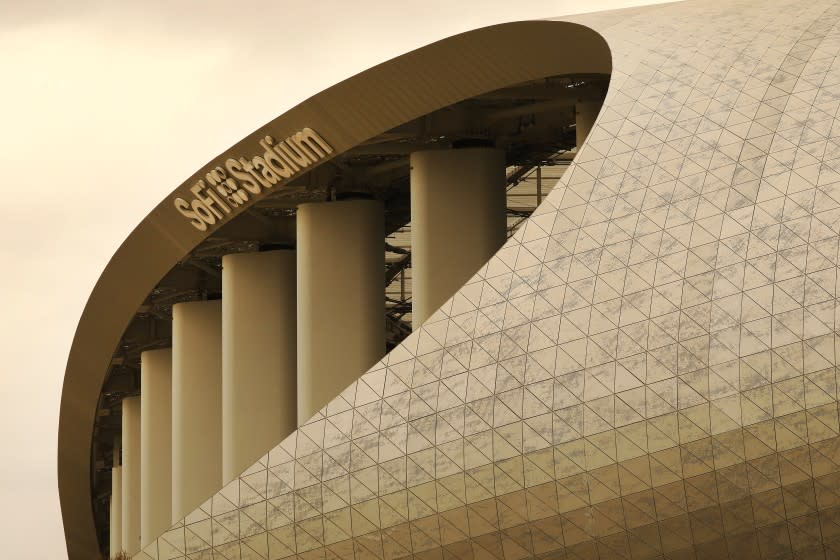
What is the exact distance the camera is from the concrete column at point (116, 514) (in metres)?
51.9

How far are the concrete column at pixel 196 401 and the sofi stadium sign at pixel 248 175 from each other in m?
7.45

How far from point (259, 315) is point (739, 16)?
13164 mm

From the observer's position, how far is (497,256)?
71.1 ft

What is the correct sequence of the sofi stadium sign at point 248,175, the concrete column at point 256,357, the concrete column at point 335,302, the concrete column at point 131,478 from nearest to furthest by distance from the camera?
1. the sofi stadium sign at point 248,175
2. the concrete column at point 335,302
3. the concrete column at point 256,357
4. the concrete column at point 131,478

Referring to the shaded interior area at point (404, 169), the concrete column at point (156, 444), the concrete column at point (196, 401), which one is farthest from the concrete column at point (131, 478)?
the concrete column at point (196, 401)

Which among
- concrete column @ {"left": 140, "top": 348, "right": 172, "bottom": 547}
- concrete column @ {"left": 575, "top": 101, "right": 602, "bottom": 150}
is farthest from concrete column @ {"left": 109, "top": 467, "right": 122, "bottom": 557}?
concrete column @ {"left": 575, "top": 101, "right": 602, "bottom": 150}

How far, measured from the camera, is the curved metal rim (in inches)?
936

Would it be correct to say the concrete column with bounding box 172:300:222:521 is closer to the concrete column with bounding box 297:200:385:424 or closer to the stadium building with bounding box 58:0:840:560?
the concrete column with bounding box 297:200:385:424

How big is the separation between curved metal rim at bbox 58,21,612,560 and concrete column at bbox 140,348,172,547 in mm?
7767

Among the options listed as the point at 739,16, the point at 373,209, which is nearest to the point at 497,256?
the point at 739,16

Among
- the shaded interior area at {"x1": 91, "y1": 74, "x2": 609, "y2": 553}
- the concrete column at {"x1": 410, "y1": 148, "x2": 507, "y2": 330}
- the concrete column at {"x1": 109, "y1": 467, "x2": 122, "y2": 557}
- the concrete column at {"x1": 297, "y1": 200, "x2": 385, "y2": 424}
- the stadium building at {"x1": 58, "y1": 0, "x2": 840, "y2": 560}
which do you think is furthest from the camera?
the concrete column at {"x1": 109, "y1": 467, "x2": 122, "y2": 557}

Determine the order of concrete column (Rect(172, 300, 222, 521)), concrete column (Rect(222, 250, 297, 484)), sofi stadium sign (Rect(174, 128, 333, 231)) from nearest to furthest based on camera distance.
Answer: sofi stadium sign (Rect(174, 128, 333, 231))
concrete column (Rect(222, 250, 297, 484))
concrete column (Rect(172, 300, 222, 521))

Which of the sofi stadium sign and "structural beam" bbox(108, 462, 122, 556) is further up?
the sofi stadium sign

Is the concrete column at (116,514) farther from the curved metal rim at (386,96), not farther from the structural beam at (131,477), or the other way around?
the curved metal rim at (386,96)
